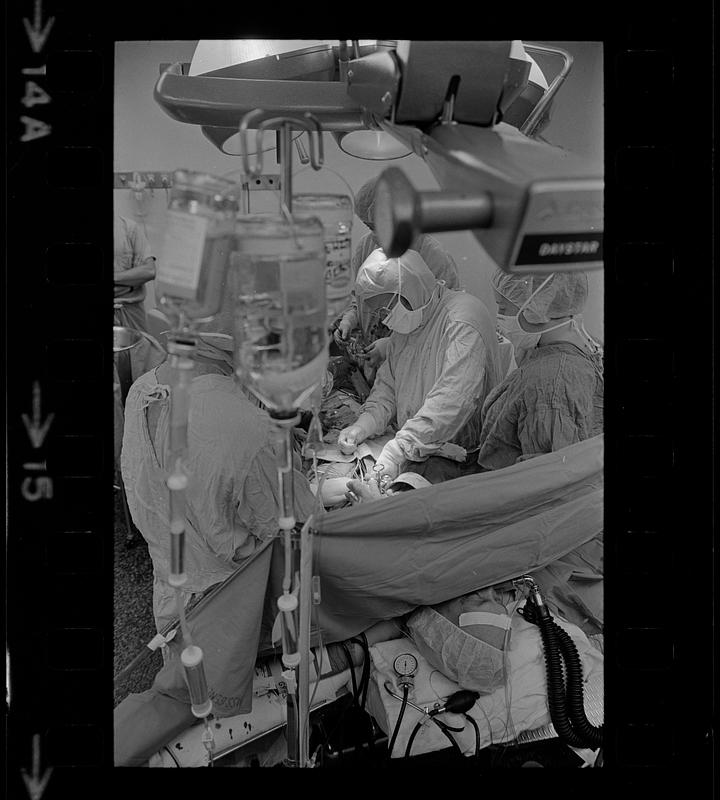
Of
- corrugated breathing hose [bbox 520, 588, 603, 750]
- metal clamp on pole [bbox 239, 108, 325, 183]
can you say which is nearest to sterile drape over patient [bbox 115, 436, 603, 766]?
Answer: corrugated breathing hose [bbox 520, 588, 603, 750]

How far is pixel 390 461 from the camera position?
1.23 metres

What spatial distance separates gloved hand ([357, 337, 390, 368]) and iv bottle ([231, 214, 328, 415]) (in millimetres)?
471

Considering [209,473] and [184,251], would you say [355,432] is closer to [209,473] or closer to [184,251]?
[209,473]

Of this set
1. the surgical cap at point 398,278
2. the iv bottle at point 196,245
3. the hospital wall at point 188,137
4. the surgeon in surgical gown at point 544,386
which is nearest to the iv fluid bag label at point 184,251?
the iv bottle at point 196,245

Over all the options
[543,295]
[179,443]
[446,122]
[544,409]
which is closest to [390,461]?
[544,409]

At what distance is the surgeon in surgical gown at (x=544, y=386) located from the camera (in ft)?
4.07

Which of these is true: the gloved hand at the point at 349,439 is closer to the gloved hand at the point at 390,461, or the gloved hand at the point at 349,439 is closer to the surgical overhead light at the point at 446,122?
the gloved hand at the point at 390,461

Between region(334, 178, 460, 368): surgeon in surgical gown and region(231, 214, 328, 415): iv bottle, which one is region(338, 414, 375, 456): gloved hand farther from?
region(231, 214, 328, 415): iv bottle

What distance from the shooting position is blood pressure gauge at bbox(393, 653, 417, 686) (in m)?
1.10

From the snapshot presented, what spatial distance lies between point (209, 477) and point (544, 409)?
59 cm

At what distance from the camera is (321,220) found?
79cm
